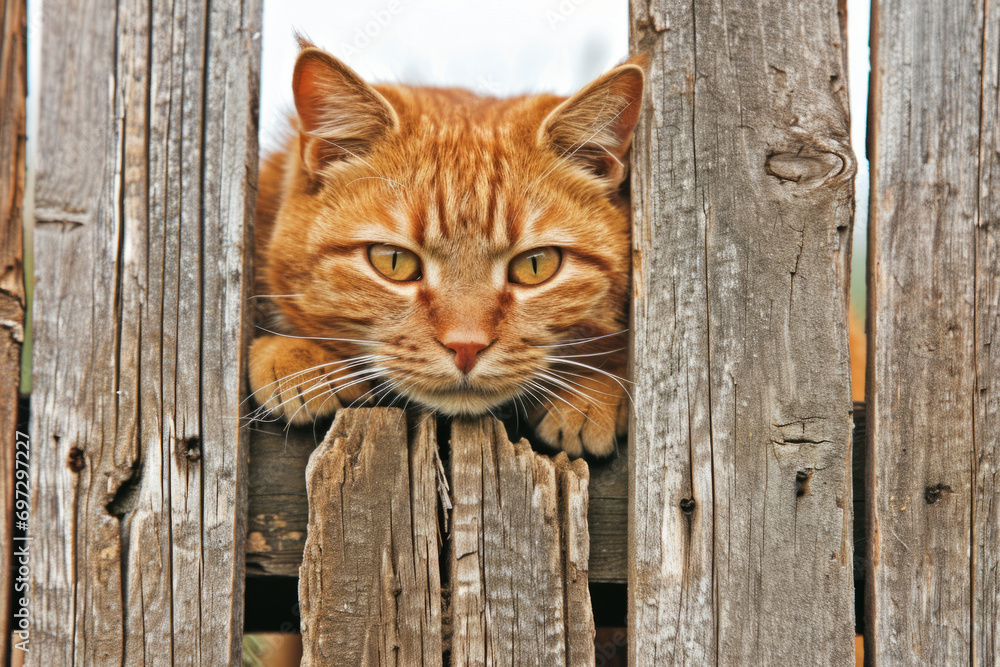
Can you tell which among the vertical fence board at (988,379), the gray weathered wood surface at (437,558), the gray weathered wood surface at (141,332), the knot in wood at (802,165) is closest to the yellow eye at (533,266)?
the gray weathered wood surface at (437,558)

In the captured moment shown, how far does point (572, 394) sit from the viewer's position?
214 centimetres

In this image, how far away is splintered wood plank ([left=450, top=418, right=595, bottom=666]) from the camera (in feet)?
5.74

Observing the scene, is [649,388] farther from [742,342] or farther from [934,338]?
[934,338]

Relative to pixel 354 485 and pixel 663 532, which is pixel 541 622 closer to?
pixel 663 532

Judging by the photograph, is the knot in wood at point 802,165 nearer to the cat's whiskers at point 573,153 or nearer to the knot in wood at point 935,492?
the cat's whiskers at point 573,153

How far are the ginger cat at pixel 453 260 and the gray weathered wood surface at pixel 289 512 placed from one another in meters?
0.10

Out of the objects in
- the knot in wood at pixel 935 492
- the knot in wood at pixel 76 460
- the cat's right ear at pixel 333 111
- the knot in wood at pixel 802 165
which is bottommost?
the knot in wood at pixel 935 492

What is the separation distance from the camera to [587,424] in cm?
202

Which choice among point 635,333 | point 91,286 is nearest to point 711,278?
point 635,333

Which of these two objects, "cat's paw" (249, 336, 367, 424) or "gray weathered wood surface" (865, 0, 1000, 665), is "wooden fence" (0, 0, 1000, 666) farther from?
"cat's paw" (249, 336, 367, 424)

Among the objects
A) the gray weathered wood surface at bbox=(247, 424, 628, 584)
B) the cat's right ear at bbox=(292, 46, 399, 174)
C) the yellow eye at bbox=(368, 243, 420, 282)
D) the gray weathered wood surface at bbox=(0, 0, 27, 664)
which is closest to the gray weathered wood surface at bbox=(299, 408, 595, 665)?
the gray weathered wood surface at bbox=(247, 424, 628, 584)

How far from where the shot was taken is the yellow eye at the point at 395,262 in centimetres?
211

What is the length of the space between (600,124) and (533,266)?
0.48 m

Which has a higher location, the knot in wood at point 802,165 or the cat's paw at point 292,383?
the knot in wood at point 802,165
